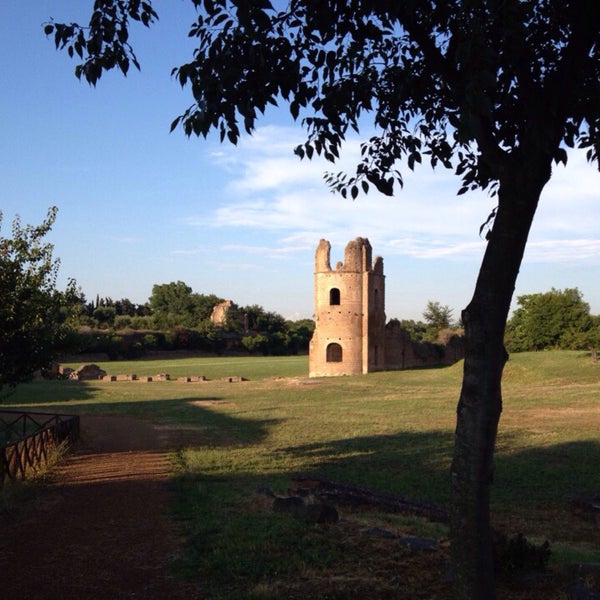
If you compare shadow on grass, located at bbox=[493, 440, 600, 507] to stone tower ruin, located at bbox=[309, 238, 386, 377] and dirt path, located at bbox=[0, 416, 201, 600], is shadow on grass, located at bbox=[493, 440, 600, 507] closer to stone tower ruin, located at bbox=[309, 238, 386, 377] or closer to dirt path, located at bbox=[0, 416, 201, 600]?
dirt path, located at bbox=[0, 416, 201, 600]

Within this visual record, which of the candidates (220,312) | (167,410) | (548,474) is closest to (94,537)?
(548,474)

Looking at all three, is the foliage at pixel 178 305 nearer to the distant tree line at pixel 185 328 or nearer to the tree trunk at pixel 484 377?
the distant tree line at pixel 185 328

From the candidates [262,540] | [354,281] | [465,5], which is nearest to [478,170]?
[465,5]

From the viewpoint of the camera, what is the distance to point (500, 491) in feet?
37.6

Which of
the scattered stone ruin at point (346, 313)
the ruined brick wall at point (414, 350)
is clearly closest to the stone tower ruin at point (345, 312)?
the scattered stone ruin at point (346, 313)

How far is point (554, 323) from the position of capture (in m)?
54.5

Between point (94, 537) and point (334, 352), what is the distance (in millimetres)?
39724

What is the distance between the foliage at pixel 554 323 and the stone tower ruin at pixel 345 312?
16.3m

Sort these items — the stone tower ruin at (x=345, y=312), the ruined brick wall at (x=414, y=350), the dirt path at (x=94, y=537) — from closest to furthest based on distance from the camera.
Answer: the dirt path at (x=94, y=537)
the stone tower ruin at (x=345, y=312)
the ruined brick wall at (x=414, y=350)

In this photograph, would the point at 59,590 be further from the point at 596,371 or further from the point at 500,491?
the point at 596,371

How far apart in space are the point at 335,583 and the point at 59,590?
241cm

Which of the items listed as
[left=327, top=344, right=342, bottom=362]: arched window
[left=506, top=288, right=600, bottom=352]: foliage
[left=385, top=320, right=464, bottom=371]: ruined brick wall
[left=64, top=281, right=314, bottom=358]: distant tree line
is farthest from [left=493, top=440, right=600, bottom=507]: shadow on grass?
[left=64, top=281, right=314, bottom=358]: distant tree line

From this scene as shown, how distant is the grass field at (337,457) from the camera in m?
6.73

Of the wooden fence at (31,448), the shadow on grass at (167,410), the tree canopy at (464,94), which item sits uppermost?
the tree canopy at (464,94)
